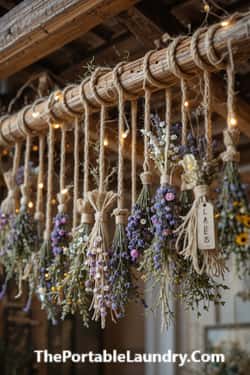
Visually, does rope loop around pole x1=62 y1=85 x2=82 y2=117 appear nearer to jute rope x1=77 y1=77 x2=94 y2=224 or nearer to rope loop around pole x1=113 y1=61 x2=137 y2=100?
jute rope x1=77 y1=77 x2=94 y2=224

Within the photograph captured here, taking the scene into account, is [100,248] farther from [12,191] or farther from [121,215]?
[12,191]

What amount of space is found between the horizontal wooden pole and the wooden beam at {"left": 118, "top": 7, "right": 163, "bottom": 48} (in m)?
0.33

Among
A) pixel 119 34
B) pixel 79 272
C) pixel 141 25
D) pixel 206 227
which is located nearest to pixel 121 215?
pixel 79 272

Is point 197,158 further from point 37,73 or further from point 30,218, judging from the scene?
point 37,73

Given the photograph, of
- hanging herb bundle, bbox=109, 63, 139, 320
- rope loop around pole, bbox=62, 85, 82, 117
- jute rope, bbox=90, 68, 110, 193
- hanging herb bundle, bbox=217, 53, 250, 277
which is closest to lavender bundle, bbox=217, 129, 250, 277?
hanging herb bundle, bbox=217, 53, 250, 277

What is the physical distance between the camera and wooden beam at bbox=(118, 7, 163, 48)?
1.92 m

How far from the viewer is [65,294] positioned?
1.71 meters

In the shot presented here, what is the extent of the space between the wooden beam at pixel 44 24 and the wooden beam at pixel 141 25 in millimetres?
235

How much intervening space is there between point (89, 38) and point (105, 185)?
91 cm

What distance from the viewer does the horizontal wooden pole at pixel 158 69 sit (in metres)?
1.38

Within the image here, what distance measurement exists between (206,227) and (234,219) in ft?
0.27

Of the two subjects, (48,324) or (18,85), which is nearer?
(18,85)

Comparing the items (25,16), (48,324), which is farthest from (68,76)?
(48,324)

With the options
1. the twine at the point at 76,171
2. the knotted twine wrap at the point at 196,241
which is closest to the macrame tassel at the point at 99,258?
the twine at the point at 76,171
